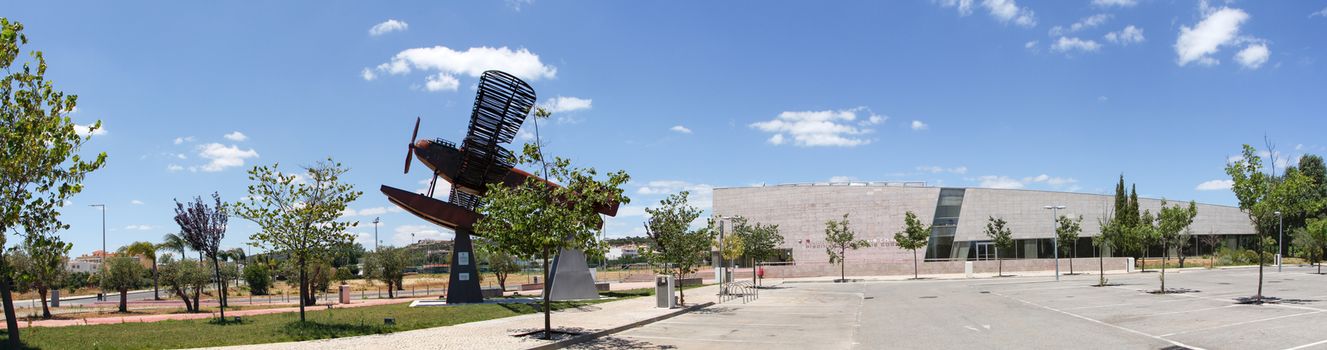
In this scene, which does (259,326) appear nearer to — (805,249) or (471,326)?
(471,326)

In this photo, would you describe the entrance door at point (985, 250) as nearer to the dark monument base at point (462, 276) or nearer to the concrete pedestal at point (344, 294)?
the concrete pedestal at point (344, 294)

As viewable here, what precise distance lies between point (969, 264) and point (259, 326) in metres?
53.2

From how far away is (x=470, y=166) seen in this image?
30.2 metres

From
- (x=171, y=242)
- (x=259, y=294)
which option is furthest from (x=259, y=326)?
(x=171, y=242)

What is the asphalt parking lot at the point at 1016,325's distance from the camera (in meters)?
15.5

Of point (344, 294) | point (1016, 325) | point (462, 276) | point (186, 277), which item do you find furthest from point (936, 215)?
point (186, 277)

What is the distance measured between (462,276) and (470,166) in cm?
449

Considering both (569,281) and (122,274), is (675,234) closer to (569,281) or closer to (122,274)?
(569,281)

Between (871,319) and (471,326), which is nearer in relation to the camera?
(471,326)

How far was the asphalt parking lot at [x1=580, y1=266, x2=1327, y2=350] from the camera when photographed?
15.5 m

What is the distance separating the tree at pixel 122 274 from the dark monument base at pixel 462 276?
21.0m

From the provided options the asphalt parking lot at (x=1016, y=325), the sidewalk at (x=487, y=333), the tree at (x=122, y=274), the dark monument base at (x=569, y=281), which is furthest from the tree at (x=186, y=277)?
the asphalt parking lot at (x=1016, y=325)

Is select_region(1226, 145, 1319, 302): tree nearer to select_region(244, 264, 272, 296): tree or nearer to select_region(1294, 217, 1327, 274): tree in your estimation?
select_region(1294, 217, 1327, 274): tree

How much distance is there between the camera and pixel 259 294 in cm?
5900
